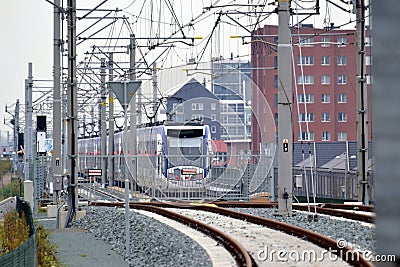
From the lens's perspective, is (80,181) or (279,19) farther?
(80,181)

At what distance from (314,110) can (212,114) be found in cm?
3338

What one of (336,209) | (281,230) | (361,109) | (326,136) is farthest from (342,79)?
(281,230)

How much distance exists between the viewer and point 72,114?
20.6 m

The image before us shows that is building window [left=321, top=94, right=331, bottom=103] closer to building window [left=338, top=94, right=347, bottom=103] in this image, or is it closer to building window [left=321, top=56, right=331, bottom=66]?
building window [left=338, top=94, right=347, bottom=103]

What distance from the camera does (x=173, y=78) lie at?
124 ft

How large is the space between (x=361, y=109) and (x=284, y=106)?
4.48m

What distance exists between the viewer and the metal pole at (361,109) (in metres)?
19.7

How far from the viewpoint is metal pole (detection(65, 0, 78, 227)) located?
20.2m

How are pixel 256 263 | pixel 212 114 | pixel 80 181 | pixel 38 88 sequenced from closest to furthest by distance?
pixel 256 263 → pixel 80 181 → pixel 212 114 → pixel 38 88

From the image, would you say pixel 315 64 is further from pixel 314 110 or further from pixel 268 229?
pixel 268 229

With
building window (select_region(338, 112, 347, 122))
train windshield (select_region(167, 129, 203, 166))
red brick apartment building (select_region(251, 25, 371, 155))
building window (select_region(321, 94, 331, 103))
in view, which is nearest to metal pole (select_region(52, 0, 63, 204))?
train windshield (select_region(167, 129, 203, 166))

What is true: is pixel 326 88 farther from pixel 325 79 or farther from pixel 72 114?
pixel 72 114

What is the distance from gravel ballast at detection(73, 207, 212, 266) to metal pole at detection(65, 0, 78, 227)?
59 centimetres

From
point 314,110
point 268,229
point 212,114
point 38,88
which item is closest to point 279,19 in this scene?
point 268,229
